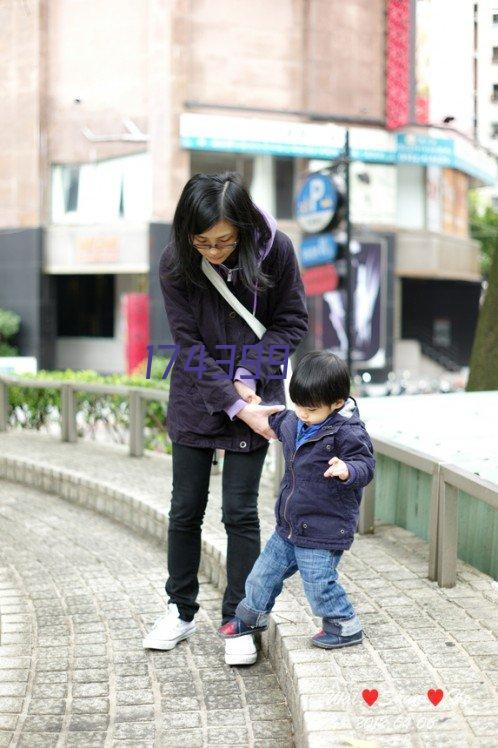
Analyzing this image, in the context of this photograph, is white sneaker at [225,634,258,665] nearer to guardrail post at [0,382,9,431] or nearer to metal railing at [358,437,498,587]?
metal railing at [358,437,498,587]

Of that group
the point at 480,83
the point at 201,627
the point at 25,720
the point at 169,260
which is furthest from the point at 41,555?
the point at 480,83

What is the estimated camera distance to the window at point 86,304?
28.8m

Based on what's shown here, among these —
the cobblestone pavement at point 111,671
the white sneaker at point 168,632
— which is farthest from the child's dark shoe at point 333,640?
the white sneaker at point 168,632

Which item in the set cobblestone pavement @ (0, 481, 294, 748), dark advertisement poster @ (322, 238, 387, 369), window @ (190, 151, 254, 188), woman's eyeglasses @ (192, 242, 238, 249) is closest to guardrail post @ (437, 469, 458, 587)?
cobblestone pavement @ (0, 481, 294, 748)

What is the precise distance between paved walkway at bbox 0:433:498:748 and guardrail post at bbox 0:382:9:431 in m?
5.55

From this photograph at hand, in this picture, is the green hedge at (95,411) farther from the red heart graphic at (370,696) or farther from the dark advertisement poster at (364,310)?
the dark advertisement poster at (364,310)

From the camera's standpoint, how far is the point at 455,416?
5.84 meters

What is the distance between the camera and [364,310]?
2656 centimetres

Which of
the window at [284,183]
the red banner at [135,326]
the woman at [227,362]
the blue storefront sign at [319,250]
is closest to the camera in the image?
the woman at [227,362]

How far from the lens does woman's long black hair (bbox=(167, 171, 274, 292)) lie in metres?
3.29

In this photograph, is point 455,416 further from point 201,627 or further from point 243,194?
point 243,194

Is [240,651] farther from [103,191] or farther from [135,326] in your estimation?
[103,191]

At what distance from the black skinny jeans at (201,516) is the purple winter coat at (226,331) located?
0.08 m

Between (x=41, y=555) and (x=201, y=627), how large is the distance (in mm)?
Answer: 1808
